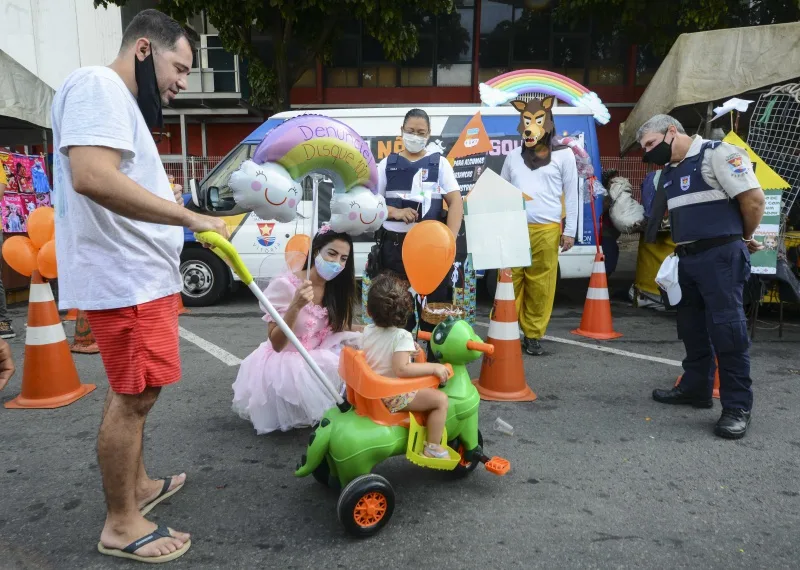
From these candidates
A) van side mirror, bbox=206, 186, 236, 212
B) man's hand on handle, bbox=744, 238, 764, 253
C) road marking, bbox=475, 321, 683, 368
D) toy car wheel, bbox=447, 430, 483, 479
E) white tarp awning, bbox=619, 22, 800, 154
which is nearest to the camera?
toy car wheel, bbox=447, 430, 483, 479

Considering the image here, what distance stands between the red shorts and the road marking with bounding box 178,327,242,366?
269cm

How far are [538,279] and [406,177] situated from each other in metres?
1.79

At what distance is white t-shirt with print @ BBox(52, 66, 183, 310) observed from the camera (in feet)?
6.04

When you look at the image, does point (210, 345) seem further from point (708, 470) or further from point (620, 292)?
point (620, 292)

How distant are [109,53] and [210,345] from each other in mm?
13909

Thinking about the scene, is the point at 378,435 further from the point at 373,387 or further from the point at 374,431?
the point at 373,387

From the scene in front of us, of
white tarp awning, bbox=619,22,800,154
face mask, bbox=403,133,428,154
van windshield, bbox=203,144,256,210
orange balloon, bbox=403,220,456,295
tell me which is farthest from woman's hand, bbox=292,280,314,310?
white tarp awning, bbox=619,22,800,154

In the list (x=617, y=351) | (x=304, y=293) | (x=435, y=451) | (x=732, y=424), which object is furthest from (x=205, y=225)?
(x=617, y=351)

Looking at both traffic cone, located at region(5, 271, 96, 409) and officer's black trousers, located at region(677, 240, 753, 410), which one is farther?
traffic cone, located at region(5, 271, 96, 409)

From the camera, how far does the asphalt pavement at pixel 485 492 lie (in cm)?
218

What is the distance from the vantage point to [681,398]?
3773mm

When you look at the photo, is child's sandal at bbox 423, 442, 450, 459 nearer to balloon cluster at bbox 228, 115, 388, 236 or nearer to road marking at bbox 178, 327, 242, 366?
balloon cluster at bbox 228, 115, 388, 236

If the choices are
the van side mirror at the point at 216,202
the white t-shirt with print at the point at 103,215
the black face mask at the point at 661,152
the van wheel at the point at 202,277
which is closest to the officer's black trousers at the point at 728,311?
the black face mask at the point at 661,152

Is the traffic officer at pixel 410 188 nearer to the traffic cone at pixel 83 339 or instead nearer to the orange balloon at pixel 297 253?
the orange balloon at pixel 297 253
